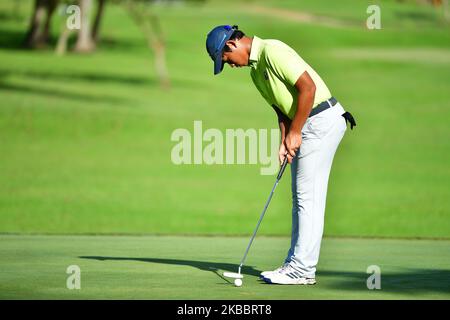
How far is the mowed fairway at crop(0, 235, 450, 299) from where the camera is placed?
6633 mm

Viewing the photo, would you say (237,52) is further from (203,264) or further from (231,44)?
(203,264)

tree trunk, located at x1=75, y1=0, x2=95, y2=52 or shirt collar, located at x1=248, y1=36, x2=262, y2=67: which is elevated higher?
tree trunk, located at x1=75, y1=0, x2=95, y2=52

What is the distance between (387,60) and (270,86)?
41006mm

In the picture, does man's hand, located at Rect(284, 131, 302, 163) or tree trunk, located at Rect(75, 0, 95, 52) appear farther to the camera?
tree trunk, located at Rect(75, 0, 95, 52)

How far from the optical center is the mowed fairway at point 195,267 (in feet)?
21.8

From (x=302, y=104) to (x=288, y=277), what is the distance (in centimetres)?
116

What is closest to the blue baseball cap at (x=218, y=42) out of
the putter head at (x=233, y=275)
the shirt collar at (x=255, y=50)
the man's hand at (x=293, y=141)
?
the shirt collar at (x=255, y=50)

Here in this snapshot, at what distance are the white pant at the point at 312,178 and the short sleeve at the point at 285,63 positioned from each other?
365 mm

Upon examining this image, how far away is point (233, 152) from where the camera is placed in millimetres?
26750

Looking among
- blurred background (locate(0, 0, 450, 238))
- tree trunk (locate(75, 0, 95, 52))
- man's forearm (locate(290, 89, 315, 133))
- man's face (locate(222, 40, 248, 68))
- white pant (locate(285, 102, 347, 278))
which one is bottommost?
white pant (locate(285, 102, 347, 278))

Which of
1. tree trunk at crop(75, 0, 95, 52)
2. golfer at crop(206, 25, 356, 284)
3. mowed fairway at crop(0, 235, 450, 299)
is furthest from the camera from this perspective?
tree trunk at crop(75, 0, 95, 52)

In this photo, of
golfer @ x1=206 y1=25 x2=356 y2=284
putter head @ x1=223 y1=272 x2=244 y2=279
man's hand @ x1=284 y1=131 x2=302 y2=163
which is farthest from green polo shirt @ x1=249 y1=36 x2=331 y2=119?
putter head @ x1=223 y1=272 x2=244 y2=279

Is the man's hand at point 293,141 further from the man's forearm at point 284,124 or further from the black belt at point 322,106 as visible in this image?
the man's forearm at point 284,124

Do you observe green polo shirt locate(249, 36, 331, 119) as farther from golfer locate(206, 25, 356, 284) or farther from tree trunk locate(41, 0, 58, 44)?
tree trunk locate(41, 0, 58, 44)
